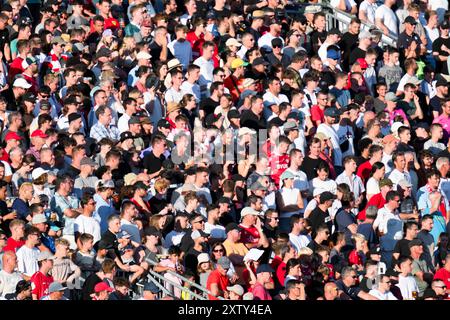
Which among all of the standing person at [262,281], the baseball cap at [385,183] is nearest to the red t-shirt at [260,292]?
the standing person at [262,281]

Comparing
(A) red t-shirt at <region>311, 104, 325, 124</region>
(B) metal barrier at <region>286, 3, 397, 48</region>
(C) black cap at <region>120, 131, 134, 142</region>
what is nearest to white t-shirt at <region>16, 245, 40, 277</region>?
(C) black cap at <region>120, 131, 134, 142</region>

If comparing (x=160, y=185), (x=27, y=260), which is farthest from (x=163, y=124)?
(x=27, y=260)

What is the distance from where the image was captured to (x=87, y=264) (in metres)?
24.5

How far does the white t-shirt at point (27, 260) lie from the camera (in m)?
24.6

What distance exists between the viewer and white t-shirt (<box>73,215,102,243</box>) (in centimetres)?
2516

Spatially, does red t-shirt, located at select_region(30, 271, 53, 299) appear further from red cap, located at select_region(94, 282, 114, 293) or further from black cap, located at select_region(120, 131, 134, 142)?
black cap, located at select_region(120, 131, 134, 142)

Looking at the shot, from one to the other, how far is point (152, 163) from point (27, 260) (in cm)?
287

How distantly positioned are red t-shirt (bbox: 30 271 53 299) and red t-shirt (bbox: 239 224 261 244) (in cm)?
282

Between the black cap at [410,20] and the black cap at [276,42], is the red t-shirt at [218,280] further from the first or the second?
the black cap at [410,20]

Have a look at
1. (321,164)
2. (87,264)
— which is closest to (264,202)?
(321,164)

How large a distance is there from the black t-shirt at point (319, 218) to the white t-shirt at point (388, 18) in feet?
19.6
